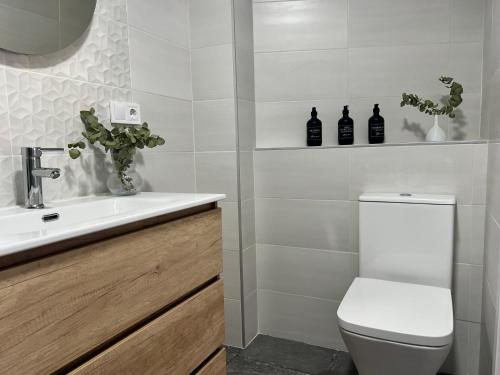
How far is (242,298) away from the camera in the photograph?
201 centimetres

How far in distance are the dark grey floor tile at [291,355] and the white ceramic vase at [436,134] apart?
1144 millimetres

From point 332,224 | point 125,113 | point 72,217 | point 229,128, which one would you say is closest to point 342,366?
point 332,224

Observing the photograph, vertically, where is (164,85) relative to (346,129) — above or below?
above

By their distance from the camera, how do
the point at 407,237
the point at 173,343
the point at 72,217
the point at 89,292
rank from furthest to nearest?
the point at 407,237, the point at 72,217, the point at 173,343, the point at 89,292

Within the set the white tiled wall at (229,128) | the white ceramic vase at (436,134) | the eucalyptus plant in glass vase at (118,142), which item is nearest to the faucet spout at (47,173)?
the eucalyptus plant in glass vase at (118,142)

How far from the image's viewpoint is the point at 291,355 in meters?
1.96

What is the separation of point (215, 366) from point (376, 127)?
4.24 ft

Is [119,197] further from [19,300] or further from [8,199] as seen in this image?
[19,300]

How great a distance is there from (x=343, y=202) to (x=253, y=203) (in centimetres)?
48

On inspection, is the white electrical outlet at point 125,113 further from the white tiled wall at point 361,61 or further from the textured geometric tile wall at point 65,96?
the white tiled wall at point 361,61

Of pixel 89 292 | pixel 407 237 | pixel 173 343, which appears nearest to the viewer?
pixel 89 292

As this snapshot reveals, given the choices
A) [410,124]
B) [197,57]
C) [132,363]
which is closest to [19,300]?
[132,363]

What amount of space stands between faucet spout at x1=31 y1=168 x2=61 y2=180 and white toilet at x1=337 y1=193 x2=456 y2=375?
40.4 inches

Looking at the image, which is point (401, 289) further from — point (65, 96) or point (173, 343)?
point (65, 96)
